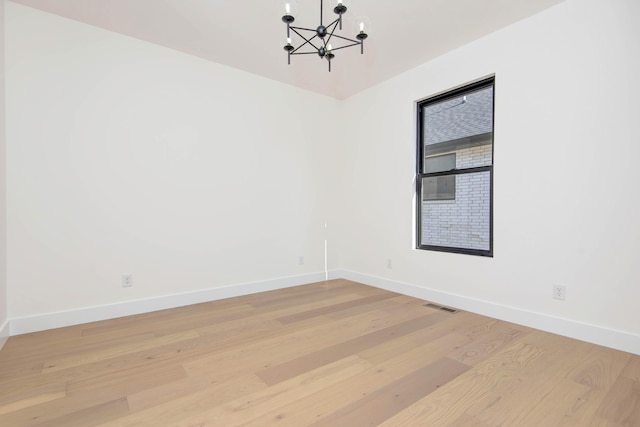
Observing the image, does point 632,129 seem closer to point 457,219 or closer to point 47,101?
point 457,219

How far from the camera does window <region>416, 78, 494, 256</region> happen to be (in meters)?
3.10

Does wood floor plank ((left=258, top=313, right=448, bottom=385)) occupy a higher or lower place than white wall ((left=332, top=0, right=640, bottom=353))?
lower

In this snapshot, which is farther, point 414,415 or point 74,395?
point 74,395

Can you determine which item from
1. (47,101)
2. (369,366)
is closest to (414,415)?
(369,366)

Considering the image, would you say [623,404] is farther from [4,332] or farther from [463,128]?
[4,332]

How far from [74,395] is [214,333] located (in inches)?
38.8

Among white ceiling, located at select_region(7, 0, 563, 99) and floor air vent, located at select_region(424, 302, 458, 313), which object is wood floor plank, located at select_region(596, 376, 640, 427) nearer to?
floor air vent, located at select_region(424, 302, 458, 313)

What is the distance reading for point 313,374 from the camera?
1874 mm

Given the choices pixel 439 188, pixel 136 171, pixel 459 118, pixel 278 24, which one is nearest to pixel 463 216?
pixel 439 188

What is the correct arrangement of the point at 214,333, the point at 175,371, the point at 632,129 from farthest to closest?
the point at 214,333 < the point at 632,129 < the point at 175,371

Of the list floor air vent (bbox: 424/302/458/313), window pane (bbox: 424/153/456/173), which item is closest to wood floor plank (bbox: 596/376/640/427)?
floor air vent (bbox: 424/302/458/313)

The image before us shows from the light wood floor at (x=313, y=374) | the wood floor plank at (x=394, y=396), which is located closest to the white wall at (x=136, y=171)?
the light wood floor at (x=313, y=374)

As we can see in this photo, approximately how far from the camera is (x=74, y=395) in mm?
1665

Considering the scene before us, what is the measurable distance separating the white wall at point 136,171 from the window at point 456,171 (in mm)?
1679
